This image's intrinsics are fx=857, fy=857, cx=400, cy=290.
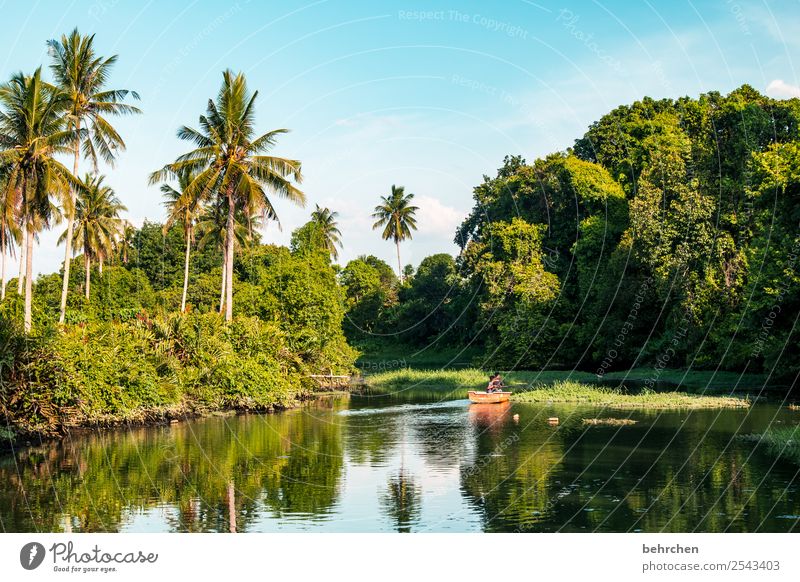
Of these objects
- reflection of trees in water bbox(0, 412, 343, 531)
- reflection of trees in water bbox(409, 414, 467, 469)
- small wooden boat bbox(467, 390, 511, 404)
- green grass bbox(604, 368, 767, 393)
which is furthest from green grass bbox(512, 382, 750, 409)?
reflection of trees in water bbox(0, 412, 343, 531)

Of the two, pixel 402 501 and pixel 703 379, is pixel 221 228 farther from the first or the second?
pixel 402 501

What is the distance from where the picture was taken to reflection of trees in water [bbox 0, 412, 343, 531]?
20.8m

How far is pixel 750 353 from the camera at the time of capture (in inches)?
1969

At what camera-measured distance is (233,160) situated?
48656 millimetres

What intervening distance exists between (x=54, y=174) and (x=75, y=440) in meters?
12.3

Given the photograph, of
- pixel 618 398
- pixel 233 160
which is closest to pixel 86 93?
pixel 233 160

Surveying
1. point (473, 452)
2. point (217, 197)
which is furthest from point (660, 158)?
point (473, 452)

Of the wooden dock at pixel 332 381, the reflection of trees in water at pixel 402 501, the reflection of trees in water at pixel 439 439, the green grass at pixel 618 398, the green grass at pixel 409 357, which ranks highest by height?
the green grass at pixel 409 357

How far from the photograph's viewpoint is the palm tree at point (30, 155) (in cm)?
3797

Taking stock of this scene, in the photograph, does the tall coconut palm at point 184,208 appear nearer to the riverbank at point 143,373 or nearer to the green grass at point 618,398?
the riverbank at point 143,373

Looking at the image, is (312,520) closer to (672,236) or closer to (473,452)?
→ (473,452)

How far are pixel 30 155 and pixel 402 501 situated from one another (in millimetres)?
25395

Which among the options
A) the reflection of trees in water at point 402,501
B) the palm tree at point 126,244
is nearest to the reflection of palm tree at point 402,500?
the reflection of trees in water at point 402,501

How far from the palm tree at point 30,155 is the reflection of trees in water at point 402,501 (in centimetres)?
2073
